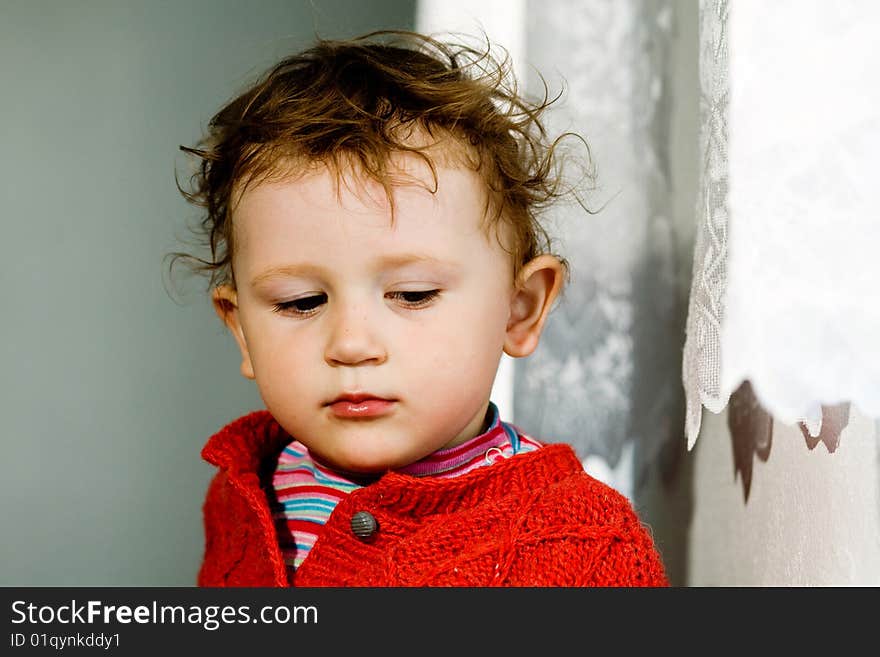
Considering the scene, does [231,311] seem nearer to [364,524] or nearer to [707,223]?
[364,524]

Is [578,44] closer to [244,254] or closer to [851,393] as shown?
[244,254]

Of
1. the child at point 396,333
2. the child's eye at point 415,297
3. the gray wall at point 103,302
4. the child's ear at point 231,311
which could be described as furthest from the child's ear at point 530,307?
the gray wall at point 103,302

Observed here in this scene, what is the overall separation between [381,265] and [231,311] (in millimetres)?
260

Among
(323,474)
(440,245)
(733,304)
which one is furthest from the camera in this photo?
(323,474)

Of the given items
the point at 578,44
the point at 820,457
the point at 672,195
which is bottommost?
the point at 820,457

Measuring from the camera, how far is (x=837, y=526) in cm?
81

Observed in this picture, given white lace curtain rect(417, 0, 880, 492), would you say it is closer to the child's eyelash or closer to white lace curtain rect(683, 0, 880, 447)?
white lace curtain rect(683, 0, 880, 447)

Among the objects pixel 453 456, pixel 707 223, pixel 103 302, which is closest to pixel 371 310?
pixel 453 456

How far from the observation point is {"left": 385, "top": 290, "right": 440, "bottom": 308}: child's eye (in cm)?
90

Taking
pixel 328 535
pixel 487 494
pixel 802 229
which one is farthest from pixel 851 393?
pixel 328 535

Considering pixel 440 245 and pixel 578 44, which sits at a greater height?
pixel 578 44

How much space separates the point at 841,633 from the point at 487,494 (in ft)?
1.01

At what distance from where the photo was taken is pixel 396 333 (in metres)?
0.88

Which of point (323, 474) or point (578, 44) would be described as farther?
point (578, 44)
